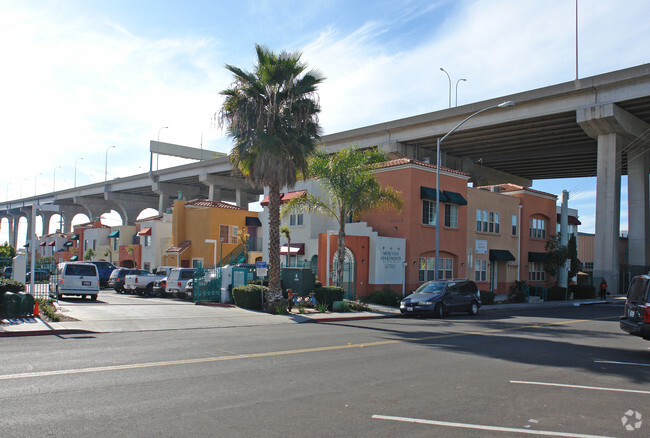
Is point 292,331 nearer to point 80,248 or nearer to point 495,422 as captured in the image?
point 495,422

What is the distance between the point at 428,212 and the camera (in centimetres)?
3150

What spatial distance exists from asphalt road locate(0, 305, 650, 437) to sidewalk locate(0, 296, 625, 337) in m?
1.06

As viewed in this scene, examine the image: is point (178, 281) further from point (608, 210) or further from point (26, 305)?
point (608, 210)

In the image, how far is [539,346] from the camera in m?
13.7

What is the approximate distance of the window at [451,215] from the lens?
3291 centimetres

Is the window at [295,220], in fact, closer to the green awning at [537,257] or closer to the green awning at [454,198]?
the green awning at [454,198]

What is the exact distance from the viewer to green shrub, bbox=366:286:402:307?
26.6 meters

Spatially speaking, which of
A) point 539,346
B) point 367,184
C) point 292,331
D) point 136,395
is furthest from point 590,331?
point 136,395

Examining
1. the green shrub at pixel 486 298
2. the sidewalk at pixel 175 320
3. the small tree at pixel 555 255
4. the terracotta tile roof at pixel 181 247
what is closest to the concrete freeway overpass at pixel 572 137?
the small tree at pixel 555 255

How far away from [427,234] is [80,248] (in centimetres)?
5165

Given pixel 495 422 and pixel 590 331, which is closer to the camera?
pixel 495 422

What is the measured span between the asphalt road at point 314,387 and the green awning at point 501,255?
23161 millimetres

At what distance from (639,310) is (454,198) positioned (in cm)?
2009

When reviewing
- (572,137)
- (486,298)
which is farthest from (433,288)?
(572,137)
